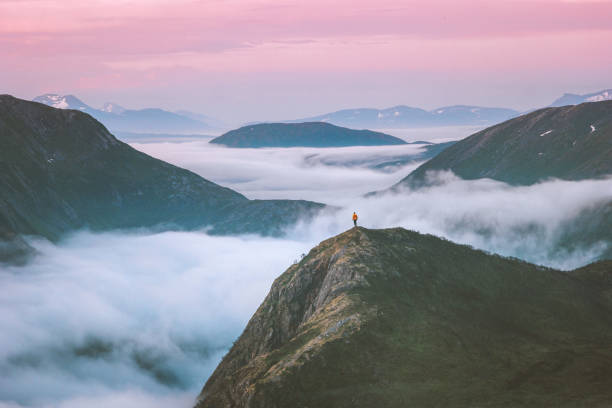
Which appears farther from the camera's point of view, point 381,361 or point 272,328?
point 272,328

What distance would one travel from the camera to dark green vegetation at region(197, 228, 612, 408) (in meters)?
72.2

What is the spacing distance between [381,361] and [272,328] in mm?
41878

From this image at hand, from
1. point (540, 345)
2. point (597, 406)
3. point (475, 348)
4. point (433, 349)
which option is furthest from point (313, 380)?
point (540, 345)

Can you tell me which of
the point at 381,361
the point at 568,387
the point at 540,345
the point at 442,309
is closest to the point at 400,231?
the point at 442,309

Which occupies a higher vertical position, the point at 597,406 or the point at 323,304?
the point at 323,304

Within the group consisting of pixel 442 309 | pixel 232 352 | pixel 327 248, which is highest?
pixel 327 248

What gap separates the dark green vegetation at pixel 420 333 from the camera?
7225 centimetres

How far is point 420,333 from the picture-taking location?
8700 centimetres

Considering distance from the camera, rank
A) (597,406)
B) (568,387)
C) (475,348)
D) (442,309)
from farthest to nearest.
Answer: (442,309) → (475,348) → (568,387) → (597,406)

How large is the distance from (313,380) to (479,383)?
20262 millimetres

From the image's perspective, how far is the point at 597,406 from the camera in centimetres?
6297

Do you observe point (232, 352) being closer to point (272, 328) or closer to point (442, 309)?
point (272, 328)

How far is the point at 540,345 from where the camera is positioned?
299ft

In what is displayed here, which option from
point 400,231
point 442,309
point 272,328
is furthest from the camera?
point 400,231
